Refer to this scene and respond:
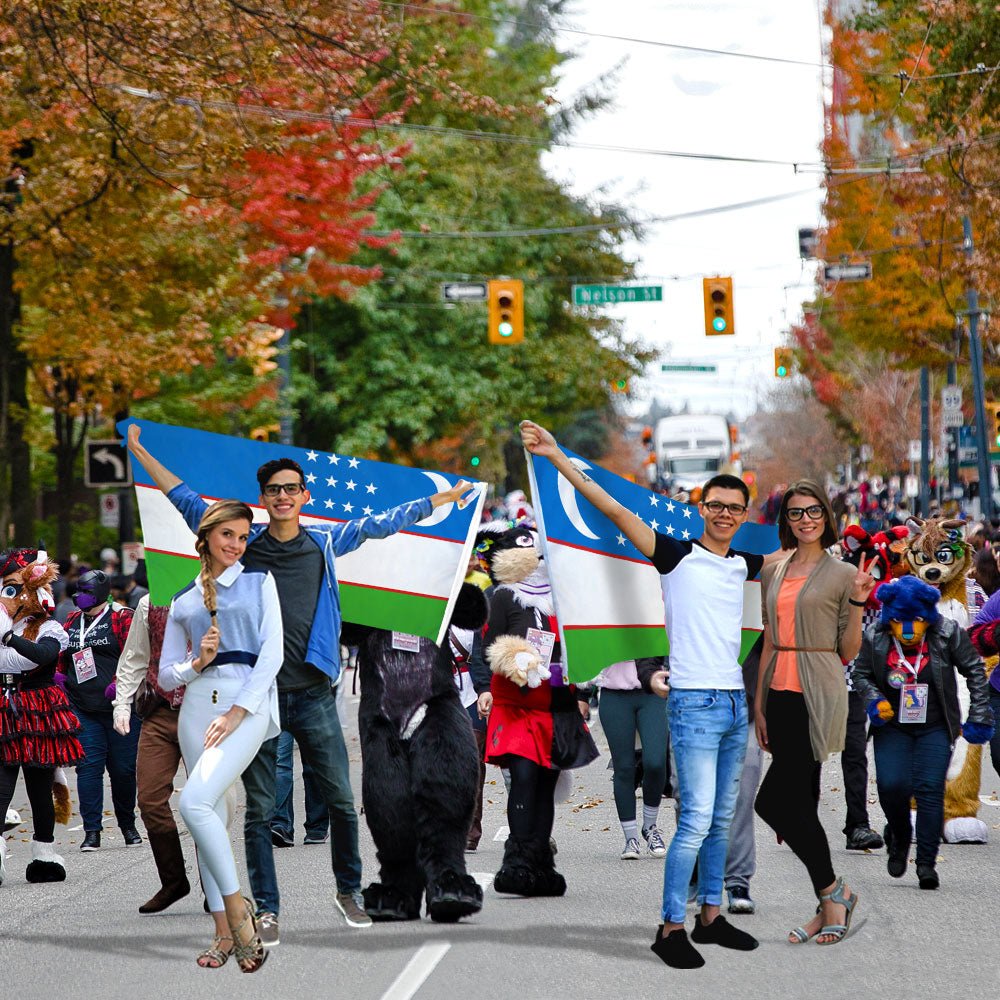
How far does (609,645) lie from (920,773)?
1921mm

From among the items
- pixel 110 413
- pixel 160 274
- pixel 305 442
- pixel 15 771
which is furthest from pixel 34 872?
pixel 305 442

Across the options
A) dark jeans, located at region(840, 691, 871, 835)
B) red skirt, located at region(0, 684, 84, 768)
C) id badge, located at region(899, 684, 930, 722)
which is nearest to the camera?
id badge, located at region(899, 684, 930, 722)

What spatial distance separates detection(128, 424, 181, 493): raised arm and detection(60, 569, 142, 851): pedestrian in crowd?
334cm

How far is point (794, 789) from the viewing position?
8.21m

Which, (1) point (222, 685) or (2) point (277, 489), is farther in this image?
(2) point (277, 489)

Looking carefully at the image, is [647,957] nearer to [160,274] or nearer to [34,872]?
[34,872]

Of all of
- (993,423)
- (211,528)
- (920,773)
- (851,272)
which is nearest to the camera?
(211,528)

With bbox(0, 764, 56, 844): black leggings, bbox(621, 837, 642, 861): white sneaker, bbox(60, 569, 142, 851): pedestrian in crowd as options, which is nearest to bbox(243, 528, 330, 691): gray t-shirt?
bbox(0, 764, 56, 844): black leggings

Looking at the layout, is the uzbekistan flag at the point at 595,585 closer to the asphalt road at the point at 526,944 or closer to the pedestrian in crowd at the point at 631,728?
the asphalt road at the point at 526,944

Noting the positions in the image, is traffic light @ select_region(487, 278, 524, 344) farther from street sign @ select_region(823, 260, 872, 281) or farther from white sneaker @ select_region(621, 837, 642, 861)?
white sneaker @ select_region(621, 837, 642, 861)

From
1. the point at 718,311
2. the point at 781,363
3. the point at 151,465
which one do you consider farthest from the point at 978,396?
the point at 151,465

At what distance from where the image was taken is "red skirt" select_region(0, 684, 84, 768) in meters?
10.3

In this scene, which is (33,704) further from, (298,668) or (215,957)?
(215,957)

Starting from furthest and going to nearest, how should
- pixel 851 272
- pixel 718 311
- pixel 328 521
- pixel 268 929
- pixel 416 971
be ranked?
pixel 851 272 → pixel 718 311 → pixel 328 521 → pixel 268 929 → pixel 416 971
